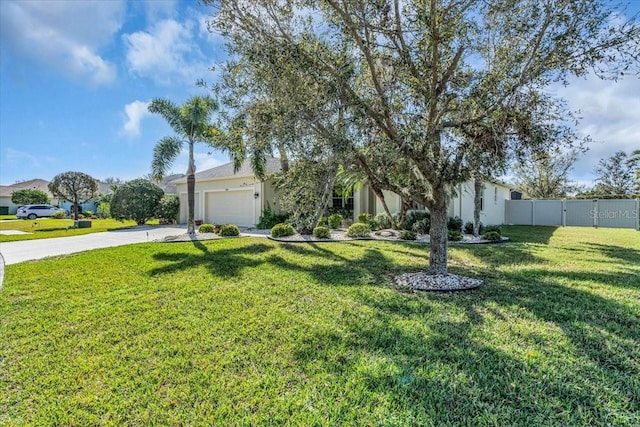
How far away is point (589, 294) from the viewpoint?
6.10 m

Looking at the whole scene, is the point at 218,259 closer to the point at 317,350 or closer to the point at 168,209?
the point at 317,350

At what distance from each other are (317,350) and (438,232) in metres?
4.23

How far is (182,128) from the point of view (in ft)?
50.0

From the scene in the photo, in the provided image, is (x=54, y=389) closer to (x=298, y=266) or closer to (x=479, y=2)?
(x=298, y=266)

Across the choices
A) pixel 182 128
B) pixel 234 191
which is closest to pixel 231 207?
pixel 234 191

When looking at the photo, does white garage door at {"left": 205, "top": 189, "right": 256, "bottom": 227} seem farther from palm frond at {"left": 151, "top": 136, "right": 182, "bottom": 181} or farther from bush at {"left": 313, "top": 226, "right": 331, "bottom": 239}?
bush at {"left": 313, "top": 226, "right": 331, "bottom": 239}

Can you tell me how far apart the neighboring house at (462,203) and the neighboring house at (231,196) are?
5.58m

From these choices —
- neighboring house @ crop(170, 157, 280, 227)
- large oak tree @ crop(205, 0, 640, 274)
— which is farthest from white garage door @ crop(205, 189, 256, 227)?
large oak tree @ crop(205, 0, 640, 274)

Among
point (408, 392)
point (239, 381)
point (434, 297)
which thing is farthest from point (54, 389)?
point (434, 297)

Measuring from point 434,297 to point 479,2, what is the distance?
17.9ft

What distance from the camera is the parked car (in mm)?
34000

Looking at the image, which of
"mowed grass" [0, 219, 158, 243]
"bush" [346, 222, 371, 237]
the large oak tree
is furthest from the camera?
"mowed grass" [0, 219, 158, 243]

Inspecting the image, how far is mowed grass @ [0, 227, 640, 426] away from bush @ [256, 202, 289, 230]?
1197cm

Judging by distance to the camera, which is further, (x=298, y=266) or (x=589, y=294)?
(x=298, y=266)
